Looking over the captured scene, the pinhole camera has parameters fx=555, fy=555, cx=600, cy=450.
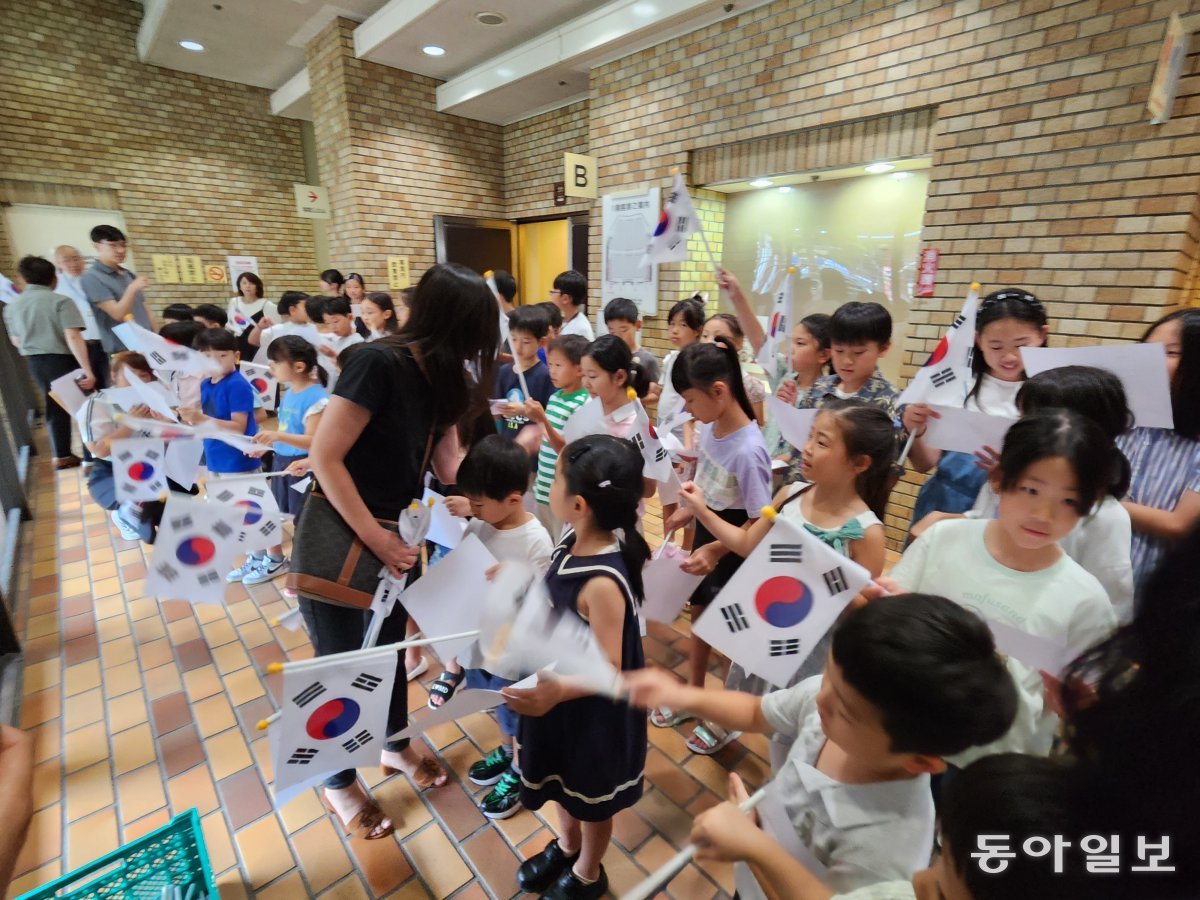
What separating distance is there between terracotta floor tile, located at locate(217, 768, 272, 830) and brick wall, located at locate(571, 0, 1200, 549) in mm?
3595

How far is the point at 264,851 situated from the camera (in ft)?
5.35

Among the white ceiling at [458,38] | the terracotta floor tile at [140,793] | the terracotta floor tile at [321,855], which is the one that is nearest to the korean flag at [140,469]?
the terracotta floor tile at [140,793]

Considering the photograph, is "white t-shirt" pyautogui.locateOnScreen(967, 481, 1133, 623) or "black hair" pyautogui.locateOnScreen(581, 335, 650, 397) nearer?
"white t-shirt" pyautogui.locateOnScreen(967, 481, 1133, 623)

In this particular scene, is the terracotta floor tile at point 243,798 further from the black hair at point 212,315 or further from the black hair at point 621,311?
the black hair at point 212,315

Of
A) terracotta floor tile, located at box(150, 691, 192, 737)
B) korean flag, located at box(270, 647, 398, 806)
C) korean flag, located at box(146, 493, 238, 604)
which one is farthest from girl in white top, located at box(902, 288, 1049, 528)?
terracotta floor tile, located at box(150, 691, 192, 737)

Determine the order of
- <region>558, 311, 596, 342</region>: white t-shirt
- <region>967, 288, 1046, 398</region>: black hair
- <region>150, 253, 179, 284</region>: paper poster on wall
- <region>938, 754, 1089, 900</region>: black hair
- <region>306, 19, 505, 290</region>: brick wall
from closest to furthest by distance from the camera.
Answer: <region>938, 754, 1089, 900</region>: black hair, <region>967, 288, 1046, 398</region>: black hair, <region>558, 311, 596, 342</region>: white t-shirt, <region>306, 19, 505, 290</region>: brick wall, <region>150, 253, 179, 284</region>: paper poster on wall

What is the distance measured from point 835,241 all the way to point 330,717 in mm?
4427

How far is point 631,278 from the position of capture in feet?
16.6

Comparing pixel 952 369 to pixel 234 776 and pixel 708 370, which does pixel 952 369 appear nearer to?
pixel 708 370

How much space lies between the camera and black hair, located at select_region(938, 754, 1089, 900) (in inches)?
20.1

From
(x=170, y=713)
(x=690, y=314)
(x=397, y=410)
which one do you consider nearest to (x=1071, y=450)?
(x=397, y=410)

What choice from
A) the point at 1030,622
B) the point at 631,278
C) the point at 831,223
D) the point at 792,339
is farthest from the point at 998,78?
the point at 1030,622

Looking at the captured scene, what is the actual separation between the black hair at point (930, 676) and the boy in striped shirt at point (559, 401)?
68.3 inches

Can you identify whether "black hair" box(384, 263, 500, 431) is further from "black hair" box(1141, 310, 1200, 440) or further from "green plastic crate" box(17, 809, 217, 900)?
"black hair" box(1141, 310, 1200, 440)
